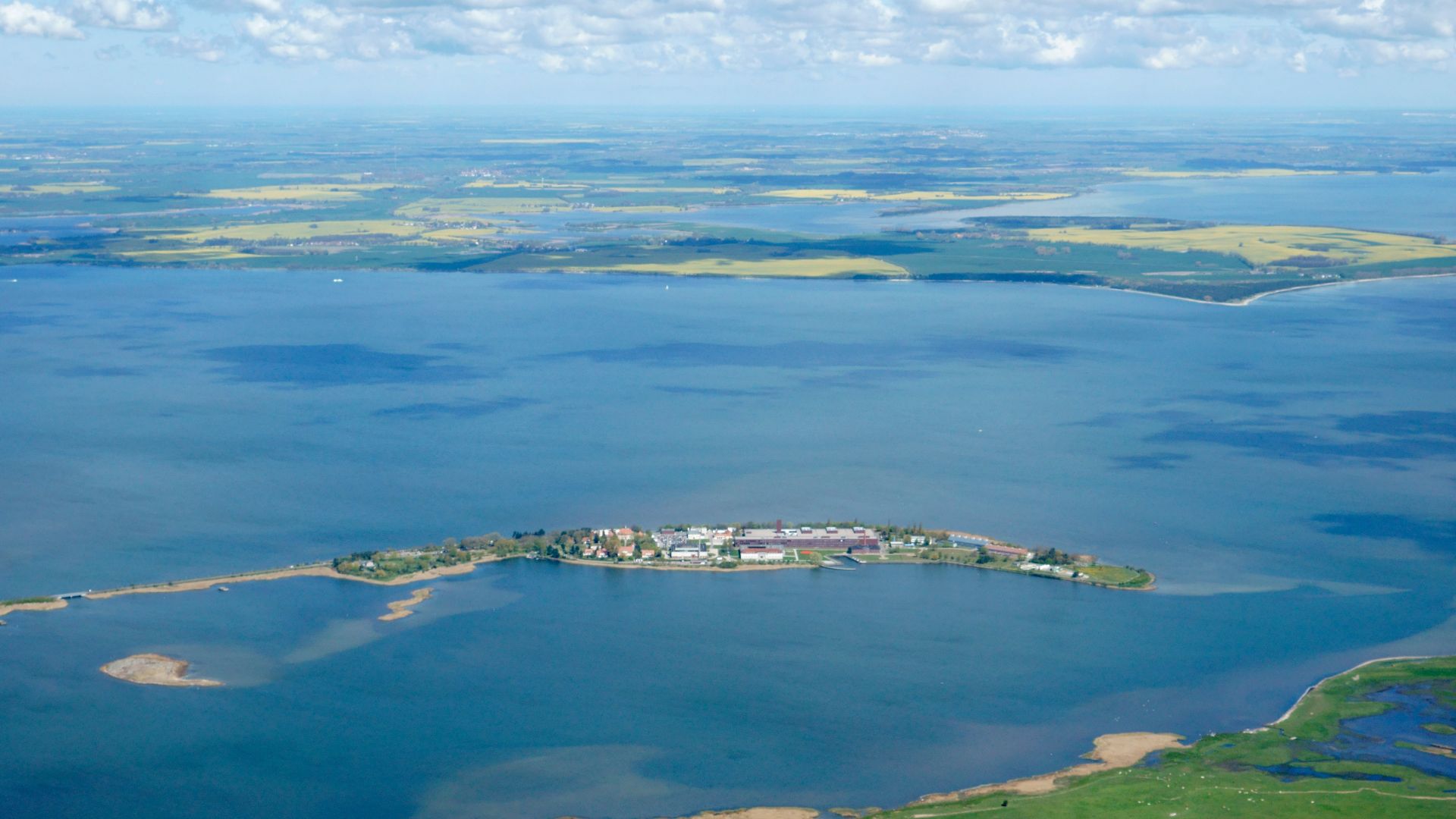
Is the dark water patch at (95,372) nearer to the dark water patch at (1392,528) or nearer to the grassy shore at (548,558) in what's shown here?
the grassy shore at (548,558)

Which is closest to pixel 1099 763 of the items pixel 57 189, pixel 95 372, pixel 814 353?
pixel 814 353

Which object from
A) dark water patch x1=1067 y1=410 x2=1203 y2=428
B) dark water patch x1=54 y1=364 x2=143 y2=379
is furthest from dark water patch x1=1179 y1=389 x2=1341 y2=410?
dark water patch x1=54 y1=364 x2=143 y2=379

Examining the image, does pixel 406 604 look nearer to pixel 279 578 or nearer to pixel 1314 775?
pixel 279 578

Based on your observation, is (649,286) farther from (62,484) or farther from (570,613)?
(570,613)

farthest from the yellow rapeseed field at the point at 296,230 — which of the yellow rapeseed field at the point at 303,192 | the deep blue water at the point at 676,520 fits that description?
the deep blue water at the point at 676,520

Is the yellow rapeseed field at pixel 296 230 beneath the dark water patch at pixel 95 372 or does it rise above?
above

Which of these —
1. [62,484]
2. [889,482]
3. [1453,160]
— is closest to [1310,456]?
[889,482]
